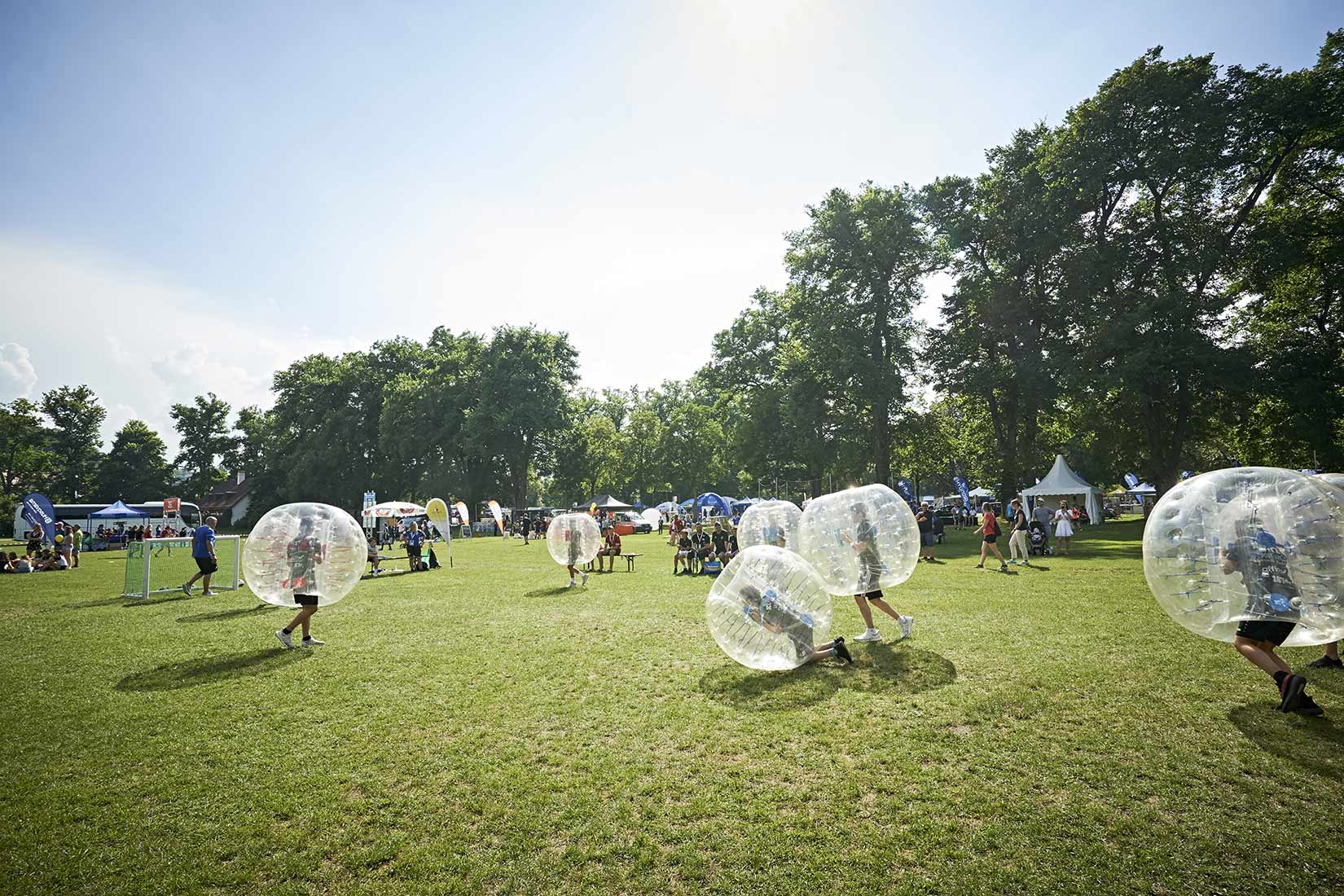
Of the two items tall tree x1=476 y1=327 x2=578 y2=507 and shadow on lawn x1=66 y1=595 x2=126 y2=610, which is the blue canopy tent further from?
shadow on lawn x1=66 y1=595 x2=126 y2=610

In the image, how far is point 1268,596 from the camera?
5578mm

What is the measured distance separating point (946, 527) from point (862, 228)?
68.0 feet

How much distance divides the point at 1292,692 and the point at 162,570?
24197 millimetres

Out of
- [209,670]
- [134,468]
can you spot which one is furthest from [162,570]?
[134,468]

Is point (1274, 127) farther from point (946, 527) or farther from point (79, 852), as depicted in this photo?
point (79, 852)

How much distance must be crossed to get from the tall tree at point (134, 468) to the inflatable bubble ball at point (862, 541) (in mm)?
97970

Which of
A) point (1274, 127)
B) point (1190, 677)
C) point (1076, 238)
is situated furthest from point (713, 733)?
point (1274, 127)

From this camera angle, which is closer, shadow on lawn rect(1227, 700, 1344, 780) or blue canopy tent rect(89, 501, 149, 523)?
shadow on lawn rect(1227, 700, 1344, 780)

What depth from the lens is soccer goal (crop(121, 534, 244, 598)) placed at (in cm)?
1541

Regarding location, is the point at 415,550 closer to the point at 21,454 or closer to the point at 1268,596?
the point at 1268,596

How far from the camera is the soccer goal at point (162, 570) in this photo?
15406 mm

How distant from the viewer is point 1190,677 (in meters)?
6.79

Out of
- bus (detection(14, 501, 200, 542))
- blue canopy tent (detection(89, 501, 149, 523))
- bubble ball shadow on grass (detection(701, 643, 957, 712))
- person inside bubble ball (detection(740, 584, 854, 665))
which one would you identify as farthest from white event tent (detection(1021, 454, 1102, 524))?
blue canopy tent (detection(89, 501, 149, 523))

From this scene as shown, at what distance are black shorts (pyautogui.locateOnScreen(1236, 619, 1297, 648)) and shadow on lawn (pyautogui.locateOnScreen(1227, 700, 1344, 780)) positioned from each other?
2.22 feet
